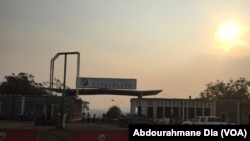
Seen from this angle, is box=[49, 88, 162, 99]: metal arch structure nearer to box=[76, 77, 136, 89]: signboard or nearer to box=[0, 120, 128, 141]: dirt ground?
box=[76, 77, 136, 89]: signboard

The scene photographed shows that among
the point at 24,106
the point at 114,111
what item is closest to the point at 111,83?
the point at 24,106

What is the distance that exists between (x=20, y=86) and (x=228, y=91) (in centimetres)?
4650

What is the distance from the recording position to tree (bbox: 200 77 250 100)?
99.5m

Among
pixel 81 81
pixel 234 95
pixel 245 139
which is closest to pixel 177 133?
pixel 245 139

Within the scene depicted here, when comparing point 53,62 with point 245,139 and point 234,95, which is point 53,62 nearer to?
point 245,139

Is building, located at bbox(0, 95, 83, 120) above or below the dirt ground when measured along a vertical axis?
above

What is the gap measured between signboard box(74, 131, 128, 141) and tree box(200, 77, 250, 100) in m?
85.7

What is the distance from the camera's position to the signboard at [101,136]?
15219 millimetres

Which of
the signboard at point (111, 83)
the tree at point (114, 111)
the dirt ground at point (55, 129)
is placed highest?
the signboard at point (111, 83)

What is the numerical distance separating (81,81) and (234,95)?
51.5 metres

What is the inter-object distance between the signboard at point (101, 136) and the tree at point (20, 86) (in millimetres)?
70580

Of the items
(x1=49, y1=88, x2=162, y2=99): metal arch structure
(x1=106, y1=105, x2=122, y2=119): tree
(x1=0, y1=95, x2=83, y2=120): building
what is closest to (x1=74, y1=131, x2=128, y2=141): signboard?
(x1=0, y1=95, x2=83, y2=120): building

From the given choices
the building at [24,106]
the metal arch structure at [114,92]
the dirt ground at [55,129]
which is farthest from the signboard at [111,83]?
the dirt ground at [55,129]

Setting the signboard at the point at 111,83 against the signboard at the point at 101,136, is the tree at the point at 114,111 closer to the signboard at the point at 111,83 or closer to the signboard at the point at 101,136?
the signboard at the point at 111,83
